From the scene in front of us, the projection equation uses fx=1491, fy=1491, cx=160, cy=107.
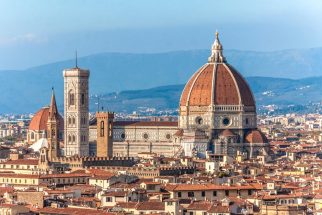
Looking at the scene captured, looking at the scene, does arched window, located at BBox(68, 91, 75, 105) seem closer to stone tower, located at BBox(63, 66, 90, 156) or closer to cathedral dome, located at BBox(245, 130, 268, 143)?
stone tower, located at BBox(63, 66, 90, 156)

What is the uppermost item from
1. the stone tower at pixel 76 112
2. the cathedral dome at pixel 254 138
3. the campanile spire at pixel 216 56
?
the campanile spire at pixel 216 56

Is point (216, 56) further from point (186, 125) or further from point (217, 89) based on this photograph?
point (186, 125)

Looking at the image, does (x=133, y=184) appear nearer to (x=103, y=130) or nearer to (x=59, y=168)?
(x=59, y=168)

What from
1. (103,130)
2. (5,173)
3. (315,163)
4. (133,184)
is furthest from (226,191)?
(103,130)

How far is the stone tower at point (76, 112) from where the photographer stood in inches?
4929

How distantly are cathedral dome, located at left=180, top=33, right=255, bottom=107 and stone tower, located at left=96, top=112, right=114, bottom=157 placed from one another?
7015mm

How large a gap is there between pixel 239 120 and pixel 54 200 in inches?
2312

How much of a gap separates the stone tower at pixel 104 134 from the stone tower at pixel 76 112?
1.48m

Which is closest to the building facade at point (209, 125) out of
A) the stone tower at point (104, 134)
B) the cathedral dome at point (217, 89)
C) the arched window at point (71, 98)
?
the cathedral dome at point (217, 89)

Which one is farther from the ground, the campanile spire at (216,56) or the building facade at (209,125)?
the campanile spire at (216,56)

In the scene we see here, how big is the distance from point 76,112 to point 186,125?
944cm

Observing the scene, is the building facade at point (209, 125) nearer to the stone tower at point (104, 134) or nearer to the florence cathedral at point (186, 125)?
the florence cathedral at point (186, 125)

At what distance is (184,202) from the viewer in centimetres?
6700

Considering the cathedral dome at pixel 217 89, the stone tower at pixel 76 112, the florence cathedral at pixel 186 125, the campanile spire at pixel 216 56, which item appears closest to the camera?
the florence cathedral at pixel 186 125
